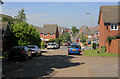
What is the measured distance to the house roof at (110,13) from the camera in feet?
101

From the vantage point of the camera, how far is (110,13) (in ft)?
107

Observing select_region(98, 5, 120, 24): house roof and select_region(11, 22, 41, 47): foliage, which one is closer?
select_region(11, 22, 41, 47): foliage

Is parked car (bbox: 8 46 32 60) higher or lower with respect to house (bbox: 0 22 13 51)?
lower

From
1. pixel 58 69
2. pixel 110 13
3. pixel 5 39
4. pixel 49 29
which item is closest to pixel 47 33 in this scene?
pixel 49 29

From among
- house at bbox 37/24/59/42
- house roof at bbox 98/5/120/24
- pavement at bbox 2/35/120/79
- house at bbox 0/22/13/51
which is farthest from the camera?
house at bbox 37/24/59/42

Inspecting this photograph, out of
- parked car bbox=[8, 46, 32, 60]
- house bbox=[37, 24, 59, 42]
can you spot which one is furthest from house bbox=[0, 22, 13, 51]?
house bbox=[37, 24, 59, 42]

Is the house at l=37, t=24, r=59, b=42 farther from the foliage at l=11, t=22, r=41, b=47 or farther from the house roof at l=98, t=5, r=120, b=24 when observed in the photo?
the foliage at l=11, t=22, r=41, b=47

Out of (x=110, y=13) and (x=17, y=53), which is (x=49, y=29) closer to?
(x=110, y=13)

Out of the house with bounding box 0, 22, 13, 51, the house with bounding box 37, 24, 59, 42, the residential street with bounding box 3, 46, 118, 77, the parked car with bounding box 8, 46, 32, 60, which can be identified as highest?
the house with bounding box 37, 24, 59, 42

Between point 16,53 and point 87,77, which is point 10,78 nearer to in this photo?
point 87,77

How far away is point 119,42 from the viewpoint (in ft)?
71.4

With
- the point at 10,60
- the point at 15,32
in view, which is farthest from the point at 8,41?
the point at 10,60

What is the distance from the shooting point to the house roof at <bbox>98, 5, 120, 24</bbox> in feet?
101

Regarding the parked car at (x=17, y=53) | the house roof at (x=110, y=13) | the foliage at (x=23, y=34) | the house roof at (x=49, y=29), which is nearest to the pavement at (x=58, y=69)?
the parked car at (x=17, y=53)
